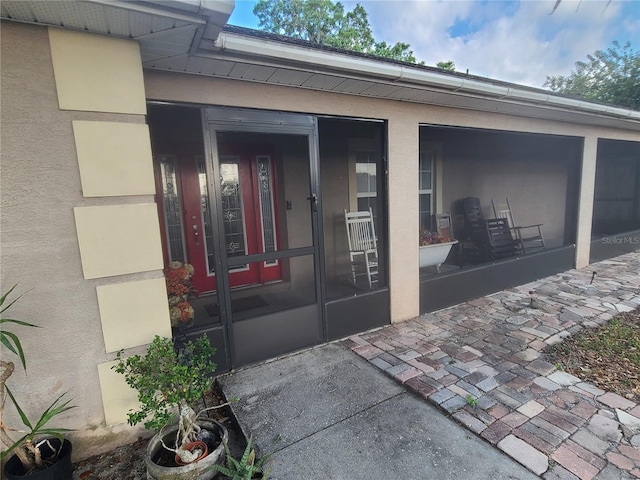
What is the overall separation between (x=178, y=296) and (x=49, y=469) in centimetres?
121

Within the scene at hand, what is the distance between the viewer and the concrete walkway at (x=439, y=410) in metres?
1.70

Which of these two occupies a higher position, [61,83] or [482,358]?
[61,83]

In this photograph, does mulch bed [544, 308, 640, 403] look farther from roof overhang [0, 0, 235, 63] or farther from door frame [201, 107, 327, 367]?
roof overhang [0, 0, 235, 63]

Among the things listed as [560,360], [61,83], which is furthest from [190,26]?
[560,360]

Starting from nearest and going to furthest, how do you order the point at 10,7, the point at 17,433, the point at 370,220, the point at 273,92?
the point at 10,7
the point at 17,433
the point at 273,92
the point at 370,220

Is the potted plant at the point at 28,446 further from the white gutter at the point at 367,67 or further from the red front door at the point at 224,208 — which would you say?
the red front door at the point at 224,208

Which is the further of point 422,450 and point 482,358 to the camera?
point 482,358

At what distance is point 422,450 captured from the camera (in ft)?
5.95

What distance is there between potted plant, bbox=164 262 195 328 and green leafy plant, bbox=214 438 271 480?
3.49 feet

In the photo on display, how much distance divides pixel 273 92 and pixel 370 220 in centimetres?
240

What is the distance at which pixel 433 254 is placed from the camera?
174 inches

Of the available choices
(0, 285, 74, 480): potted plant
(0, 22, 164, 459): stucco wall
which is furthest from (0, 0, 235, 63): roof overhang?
(0, 285, 74, 480): potted plant

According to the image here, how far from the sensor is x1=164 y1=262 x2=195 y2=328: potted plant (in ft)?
7.97

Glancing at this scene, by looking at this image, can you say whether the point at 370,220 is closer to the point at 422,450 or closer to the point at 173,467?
the point at 422,450
